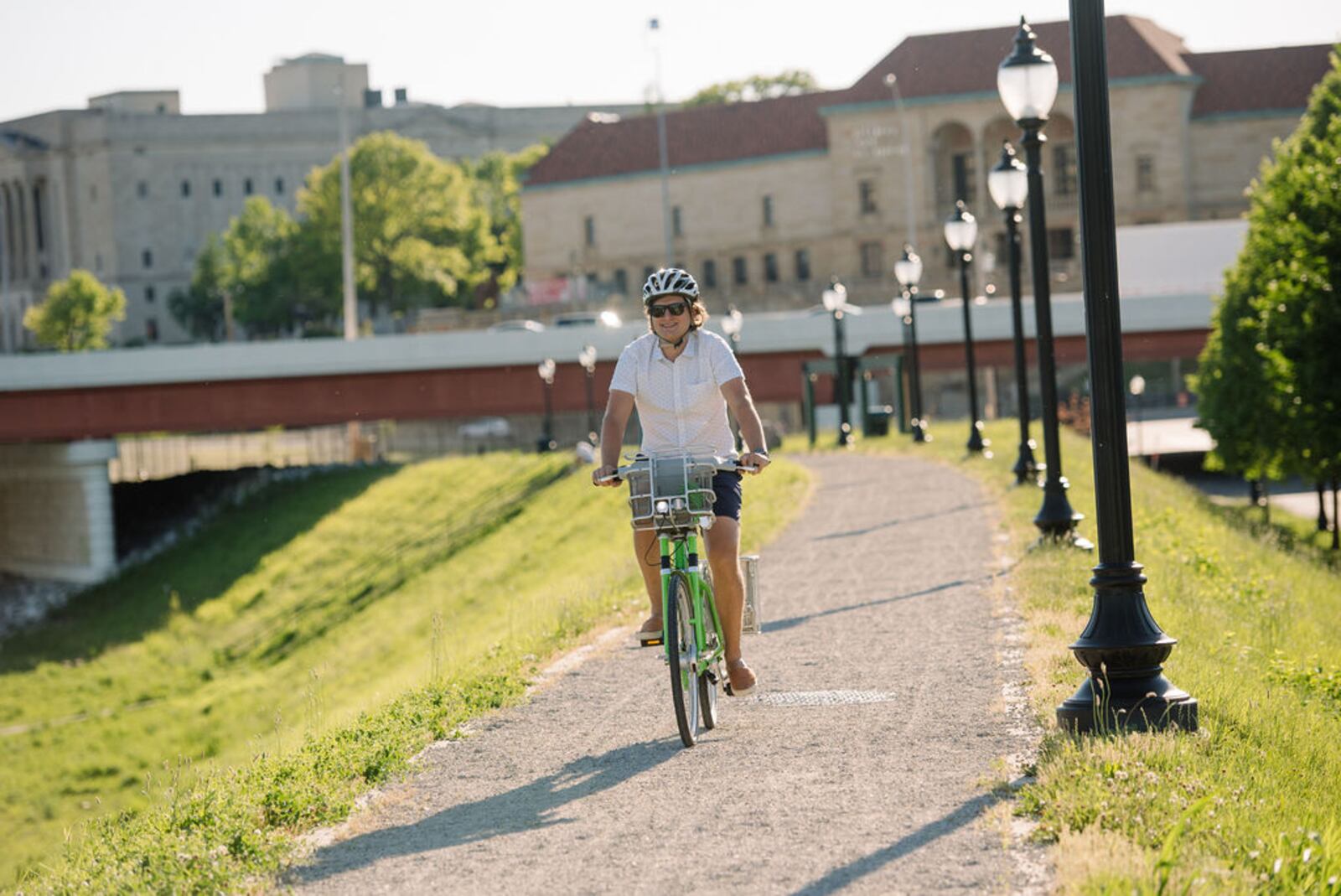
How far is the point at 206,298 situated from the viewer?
135000 mm

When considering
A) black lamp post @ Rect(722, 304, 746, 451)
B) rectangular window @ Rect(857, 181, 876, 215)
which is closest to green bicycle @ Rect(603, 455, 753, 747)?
black lamp post @ Rect(722, 304, 746, 451)

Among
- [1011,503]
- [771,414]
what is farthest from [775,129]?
[1011,503]

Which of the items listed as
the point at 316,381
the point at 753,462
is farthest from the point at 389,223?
the point at 753,462

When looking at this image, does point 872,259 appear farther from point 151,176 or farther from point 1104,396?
point 1104,396

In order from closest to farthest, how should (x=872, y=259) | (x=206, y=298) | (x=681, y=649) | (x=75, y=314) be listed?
(x=681, y=649) < (x=872, y=259) < (x=75, y=314) < (x=206, y=298)

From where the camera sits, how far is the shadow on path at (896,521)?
2123cm

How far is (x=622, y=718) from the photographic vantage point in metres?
9.90

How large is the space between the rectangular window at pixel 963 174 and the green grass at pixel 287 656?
175 ft

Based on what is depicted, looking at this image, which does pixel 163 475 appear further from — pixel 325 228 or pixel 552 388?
pixel 325 228

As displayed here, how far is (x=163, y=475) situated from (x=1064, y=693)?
58.6 m

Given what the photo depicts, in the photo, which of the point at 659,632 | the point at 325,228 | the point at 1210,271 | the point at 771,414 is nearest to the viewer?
the point at 659,632

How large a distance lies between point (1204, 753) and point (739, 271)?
4092 inches

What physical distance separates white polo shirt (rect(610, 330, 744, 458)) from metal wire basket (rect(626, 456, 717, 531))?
0.22 metres

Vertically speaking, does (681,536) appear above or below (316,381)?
below
